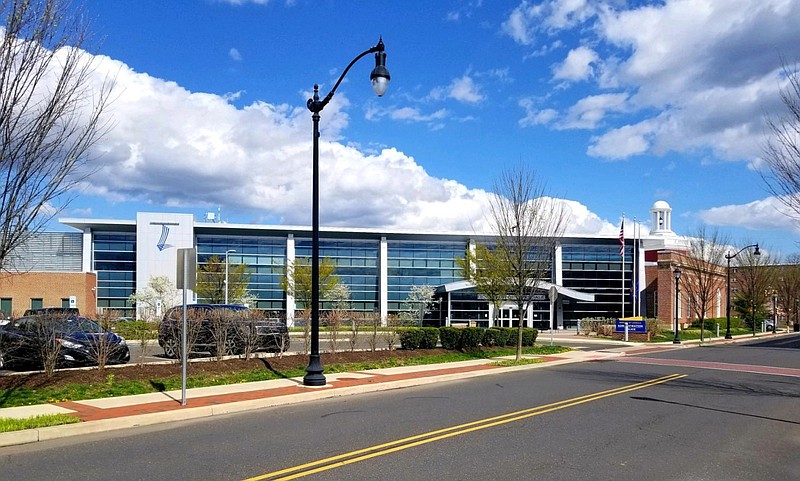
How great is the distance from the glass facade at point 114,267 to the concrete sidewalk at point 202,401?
1913 inches

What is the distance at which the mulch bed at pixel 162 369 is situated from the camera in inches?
559

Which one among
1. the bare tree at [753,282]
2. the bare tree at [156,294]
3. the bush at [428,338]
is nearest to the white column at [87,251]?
the bare tree at [156,294]

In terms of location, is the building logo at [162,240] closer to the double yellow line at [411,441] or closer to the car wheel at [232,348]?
the car wheel at [232,348]

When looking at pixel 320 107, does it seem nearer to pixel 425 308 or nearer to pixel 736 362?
pixel 736 362

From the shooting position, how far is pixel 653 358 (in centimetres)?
2825

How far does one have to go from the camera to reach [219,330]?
18.2m

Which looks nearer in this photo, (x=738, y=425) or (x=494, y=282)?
(x=738, y=425)

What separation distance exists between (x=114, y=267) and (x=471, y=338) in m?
44.9

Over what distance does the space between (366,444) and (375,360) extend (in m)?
12.1

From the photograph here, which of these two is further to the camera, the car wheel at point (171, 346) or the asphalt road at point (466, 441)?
the car wheel at point (171, 346)

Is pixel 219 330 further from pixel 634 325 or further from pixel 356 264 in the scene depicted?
pixel 356 264

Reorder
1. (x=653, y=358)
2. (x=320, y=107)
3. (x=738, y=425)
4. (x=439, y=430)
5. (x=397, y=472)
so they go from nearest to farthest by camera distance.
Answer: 1. (x=397, y=472)
2. (x=439, y=430)
3. (x=738, y=425)
4. (x=320, y=107)
5. (x=653, y=358)

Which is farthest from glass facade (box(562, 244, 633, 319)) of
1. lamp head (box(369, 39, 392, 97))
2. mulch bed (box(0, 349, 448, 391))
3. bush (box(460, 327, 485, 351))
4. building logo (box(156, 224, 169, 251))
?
lamp head (box(369, 39, 392, 97))

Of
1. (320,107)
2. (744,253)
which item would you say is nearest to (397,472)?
(320,107)
